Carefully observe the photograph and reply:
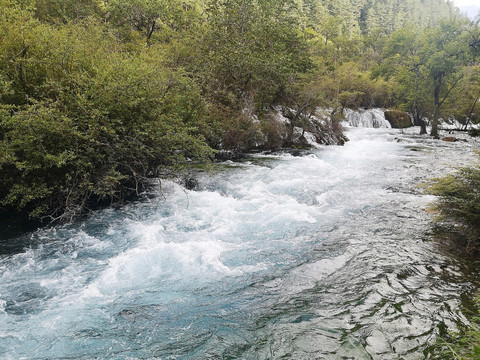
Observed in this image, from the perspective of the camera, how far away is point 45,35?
27.3ft

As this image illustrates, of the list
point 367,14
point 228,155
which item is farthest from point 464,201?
point 367,14

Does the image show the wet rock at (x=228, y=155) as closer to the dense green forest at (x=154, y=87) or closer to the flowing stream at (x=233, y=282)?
the dense green forest at (x=154, y=87)

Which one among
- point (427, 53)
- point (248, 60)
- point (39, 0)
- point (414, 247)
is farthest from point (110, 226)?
point (427, 53)

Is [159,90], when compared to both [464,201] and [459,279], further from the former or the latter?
[459,279]

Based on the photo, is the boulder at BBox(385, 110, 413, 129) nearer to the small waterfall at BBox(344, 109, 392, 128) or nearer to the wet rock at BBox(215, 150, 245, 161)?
the small waterfall at BBox(344, 109, 392, 128)

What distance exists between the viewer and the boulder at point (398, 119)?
3827cm

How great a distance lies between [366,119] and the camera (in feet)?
122

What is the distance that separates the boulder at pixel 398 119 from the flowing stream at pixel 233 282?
31.0m

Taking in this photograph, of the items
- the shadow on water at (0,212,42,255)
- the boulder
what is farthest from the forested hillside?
the shadow on water at (0,212,42,255)

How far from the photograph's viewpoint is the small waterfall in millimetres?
36653

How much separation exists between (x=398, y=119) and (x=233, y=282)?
130 ft

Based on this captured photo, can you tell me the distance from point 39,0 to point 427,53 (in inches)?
1246

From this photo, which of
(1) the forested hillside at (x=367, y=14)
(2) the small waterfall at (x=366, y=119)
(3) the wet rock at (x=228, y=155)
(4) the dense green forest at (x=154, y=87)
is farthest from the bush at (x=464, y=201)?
(1) the forested hillside at (x=367, y=14)

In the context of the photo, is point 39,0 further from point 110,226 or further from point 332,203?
point 332,203
